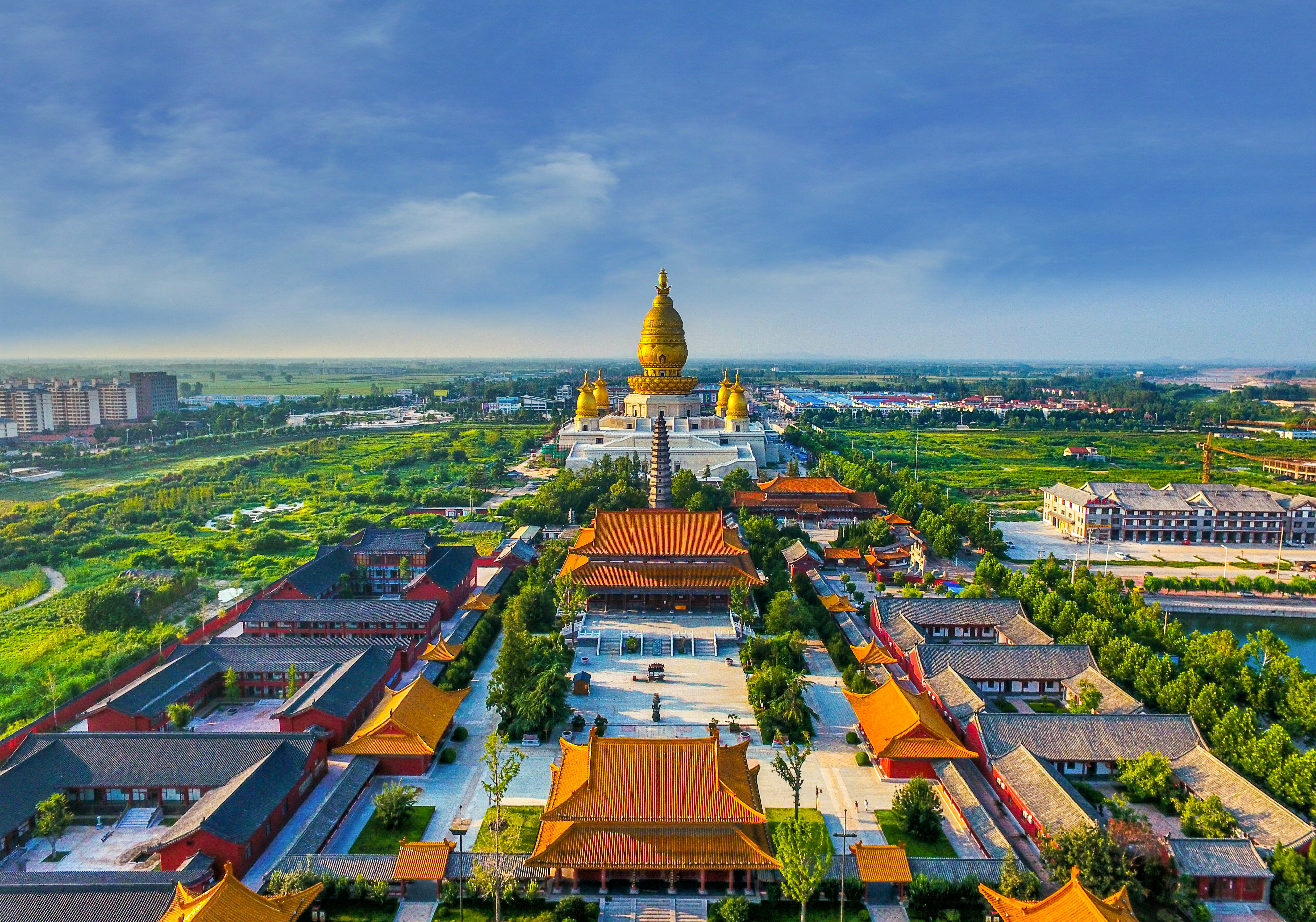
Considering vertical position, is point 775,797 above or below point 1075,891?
below

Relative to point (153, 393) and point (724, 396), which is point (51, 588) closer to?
point (724, 396)

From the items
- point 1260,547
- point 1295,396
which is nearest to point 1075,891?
point 1260,547

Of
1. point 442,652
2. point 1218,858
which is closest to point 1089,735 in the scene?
point 1218,858

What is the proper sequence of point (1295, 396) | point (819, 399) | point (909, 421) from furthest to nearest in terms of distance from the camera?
1. point (819, 399)
2. point (1295, 396)
3. point (909, 421)

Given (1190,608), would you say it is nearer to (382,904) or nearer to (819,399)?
(382,904)

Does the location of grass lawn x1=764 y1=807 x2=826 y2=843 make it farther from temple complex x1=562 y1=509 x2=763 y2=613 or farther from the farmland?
the farmland

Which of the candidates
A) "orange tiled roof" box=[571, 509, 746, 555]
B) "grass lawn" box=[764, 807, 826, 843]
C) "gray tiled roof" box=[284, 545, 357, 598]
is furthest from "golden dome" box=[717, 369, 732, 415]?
"grass lawn" box=[764, 807, 826, 843]

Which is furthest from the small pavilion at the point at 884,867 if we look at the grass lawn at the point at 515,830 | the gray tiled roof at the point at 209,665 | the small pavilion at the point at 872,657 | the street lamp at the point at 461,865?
the gray tiled roof at the point at 209,665

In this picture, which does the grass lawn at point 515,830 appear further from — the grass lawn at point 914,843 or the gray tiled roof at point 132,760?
the grass lawn at point 914,843
